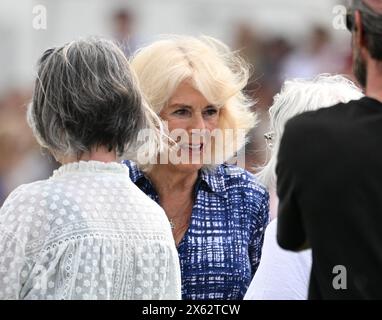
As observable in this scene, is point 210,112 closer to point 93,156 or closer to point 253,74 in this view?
point 93,156

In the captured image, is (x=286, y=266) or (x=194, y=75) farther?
(x=194, y=75)

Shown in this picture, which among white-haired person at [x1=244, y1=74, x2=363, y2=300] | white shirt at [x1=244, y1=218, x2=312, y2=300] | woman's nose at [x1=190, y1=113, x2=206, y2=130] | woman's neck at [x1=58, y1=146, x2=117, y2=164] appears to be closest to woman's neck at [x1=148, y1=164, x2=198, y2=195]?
woman's nose at [x1=190, y1=113, x2=206, y2=130]

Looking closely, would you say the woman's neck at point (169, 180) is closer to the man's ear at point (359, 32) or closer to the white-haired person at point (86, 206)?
the white-haired person at point (86, 206)

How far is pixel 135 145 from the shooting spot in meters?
2.90

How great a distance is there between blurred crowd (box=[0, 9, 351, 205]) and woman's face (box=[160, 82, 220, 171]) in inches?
48.0

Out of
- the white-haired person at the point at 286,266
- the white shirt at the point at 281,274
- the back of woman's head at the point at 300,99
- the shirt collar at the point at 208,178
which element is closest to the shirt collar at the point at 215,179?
the shirt collar at the point at 208,178

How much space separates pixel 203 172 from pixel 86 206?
1433mm

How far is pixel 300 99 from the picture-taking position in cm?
328

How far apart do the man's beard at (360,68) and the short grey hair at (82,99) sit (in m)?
0.80

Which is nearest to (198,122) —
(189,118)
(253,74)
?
(189,118)

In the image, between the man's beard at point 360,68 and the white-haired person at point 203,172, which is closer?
the man's beard at point 360,68

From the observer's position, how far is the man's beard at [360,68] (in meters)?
2.16

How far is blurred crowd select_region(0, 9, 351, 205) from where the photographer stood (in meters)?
5.89
